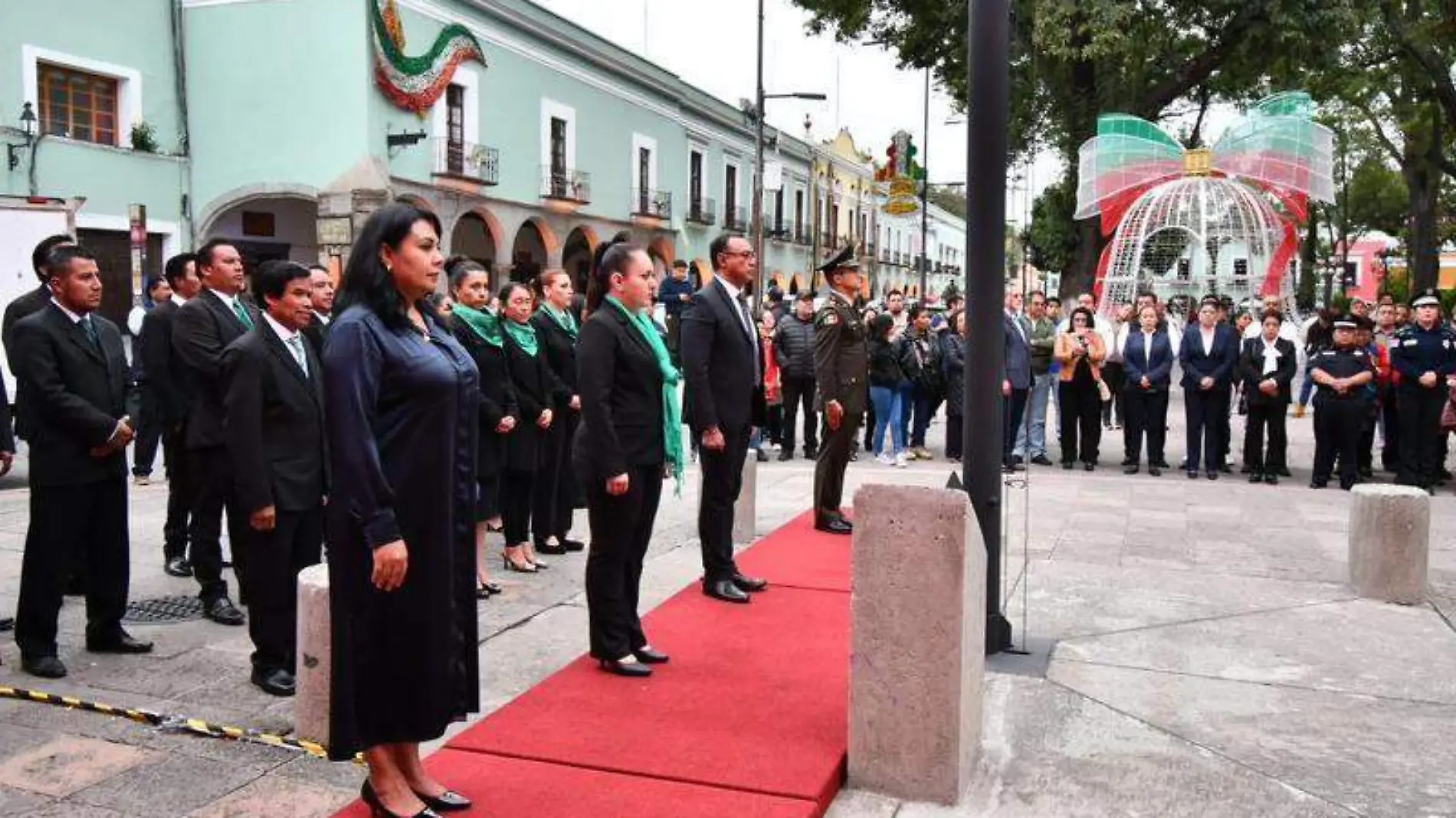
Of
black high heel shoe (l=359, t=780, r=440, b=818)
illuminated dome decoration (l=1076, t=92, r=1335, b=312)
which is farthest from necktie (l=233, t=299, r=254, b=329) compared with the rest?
illuminated dome decoration (l=1076, t=92, r=1335, b=312)

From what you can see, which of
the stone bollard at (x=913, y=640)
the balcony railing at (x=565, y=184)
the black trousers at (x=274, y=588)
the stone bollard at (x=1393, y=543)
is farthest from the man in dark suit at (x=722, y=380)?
the balcony railing at (x=565, y=184)

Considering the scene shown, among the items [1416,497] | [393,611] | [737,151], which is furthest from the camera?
[737,151]

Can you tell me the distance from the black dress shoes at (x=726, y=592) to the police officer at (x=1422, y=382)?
748cm

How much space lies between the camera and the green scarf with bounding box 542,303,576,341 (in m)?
7.48

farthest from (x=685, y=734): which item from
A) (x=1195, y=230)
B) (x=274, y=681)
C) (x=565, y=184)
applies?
(x=565, y=184)

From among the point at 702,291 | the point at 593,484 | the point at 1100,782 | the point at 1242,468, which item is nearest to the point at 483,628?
the point at 593,484

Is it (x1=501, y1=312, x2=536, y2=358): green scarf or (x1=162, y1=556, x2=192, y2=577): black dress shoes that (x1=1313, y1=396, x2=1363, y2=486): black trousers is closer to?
(x1=501, y1=312, x2=536, y2=358): green scarf

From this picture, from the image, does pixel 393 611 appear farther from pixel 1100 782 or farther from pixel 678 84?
pixel 678 84

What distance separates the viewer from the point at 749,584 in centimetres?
647

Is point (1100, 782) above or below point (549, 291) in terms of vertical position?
below

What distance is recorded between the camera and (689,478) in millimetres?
11227

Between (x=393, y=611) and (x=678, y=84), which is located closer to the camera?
(x=393, y=611)

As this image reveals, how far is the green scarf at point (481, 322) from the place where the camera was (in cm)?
666

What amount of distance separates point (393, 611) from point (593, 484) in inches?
68.6
